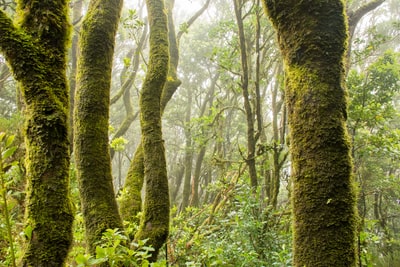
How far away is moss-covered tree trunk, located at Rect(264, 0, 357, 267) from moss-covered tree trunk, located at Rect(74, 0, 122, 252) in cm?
156

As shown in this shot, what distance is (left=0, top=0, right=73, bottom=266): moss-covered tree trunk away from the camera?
152 cm

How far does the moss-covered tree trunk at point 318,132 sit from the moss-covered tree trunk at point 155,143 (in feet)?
5.38

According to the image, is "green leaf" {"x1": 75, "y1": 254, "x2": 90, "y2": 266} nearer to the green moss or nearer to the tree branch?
the green moss

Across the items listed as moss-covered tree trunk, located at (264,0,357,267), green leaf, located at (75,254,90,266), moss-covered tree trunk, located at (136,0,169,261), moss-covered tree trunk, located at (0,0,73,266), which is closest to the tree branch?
moss-covered tree trunk, located at (136,0,169,261)

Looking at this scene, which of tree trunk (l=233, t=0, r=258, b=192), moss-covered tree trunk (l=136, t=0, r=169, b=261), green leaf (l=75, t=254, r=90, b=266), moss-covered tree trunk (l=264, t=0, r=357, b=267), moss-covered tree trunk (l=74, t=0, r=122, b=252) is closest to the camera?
green leaf (l=75, t=254, r=90, b=266)

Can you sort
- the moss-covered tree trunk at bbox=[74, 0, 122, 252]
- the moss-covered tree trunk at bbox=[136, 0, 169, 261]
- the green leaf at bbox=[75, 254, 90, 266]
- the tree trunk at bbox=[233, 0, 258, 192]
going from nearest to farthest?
the green leaf at bbox=[75, 254, 90, 266] → the moss-covered tree trunk at bbox=[74, 0, 122, 252] → the moss-covered tree trunk at bbox=[136, 0, 169, 261] → the tree trunk at bbox=[233, 0, 258, 192]

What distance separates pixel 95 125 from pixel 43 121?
97cm

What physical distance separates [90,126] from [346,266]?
2.10m

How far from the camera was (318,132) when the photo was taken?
5.15 ft

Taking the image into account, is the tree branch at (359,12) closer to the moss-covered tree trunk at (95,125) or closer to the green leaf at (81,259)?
the moss-covered tree trunk at (95,125)

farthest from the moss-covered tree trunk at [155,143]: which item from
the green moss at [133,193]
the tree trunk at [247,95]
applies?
the tree trunk at [247,95]

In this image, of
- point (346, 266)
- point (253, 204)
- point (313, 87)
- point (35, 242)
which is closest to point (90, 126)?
point (35, 242)

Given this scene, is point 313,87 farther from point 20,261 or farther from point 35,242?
point 20,261

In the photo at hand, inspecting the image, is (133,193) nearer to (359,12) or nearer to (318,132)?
(318,132)
